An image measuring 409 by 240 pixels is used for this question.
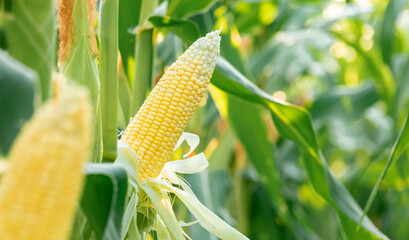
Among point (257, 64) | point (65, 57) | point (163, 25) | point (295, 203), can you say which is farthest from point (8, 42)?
point (295, 203)

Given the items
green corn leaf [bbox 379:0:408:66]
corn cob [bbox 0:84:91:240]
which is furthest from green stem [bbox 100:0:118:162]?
green corn leaf [bbox 379:0:408:66]

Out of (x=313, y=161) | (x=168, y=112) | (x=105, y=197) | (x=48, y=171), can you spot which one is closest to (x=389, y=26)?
(x=313, y=161)

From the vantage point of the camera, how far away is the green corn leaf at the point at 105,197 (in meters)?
0.47

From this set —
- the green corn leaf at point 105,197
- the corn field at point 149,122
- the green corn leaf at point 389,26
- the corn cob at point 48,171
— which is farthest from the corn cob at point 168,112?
the green corn leaf at point 389,26

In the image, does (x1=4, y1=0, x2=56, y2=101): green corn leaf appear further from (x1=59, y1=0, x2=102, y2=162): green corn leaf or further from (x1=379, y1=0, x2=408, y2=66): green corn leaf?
(x1=379, y1=0, x2=408, y2=66): green corn leaf

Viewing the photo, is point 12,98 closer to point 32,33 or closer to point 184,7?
point 32,33

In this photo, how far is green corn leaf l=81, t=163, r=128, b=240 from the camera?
47cm

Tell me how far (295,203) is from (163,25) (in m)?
1.56

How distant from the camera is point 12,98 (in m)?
0.40

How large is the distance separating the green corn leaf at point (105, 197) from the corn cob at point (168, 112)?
158mm

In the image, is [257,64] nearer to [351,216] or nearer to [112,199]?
[351,216]

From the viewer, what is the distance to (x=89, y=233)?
0.59 meters

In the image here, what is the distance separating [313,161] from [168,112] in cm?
40

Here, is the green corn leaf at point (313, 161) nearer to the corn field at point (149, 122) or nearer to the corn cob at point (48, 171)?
the corn field at point (149, 122)
